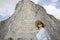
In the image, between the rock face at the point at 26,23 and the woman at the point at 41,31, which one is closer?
the woman at the point at 41,31

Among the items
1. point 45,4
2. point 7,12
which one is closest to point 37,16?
point 45,4

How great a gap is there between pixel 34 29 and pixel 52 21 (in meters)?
0.66

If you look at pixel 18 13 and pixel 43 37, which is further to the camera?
pixel 18 13

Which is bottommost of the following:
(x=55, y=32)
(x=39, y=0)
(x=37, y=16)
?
(x=55, y=32)

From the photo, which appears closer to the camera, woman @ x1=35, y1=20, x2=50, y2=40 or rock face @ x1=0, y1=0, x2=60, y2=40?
woman @ x1=35, y1=20, x2=50, y2=40

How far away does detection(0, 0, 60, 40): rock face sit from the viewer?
288 inches

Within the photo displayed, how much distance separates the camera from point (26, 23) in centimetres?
742

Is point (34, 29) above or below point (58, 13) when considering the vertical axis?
below

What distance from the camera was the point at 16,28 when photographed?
7.39 m

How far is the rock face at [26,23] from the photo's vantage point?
7.31 meters

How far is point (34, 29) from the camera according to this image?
7.18 m

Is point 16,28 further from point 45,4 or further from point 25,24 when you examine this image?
point 45,4

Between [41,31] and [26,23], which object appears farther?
[26,23]

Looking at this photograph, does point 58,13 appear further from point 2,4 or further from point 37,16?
point 2,4
